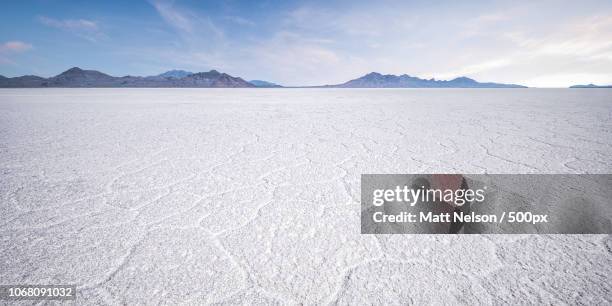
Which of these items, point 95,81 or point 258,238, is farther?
point 95,81

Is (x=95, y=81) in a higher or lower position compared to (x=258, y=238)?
higher

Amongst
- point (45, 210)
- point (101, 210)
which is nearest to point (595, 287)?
point (101, 210)

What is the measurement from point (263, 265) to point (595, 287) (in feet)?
3.25

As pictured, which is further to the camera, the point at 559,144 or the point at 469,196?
the point at 559,144

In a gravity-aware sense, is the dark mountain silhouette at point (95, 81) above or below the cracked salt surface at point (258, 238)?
above

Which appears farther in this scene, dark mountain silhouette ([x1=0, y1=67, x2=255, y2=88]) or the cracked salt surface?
dark mountain silhouette ([x1=0, y1=67, x2=255, y2=88])

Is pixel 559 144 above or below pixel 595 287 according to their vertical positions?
above

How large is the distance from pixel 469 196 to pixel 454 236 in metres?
0.40

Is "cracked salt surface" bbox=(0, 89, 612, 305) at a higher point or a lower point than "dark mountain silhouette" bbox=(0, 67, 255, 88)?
lower

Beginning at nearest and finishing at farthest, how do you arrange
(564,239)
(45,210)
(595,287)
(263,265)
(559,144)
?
(595,287), (263,265), (564,239), (45,210), (559,144)

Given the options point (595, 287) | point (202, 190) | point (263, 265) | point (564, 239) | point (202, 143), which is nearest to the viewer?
point (595, 287)

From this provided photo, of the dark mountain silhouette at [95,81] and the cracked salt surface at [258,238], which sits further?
the dark mountain silhouette at [95,81]

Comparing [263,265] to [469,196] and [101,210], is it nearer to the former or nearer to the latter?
[101,210]

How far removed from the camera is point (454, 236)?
112cm
